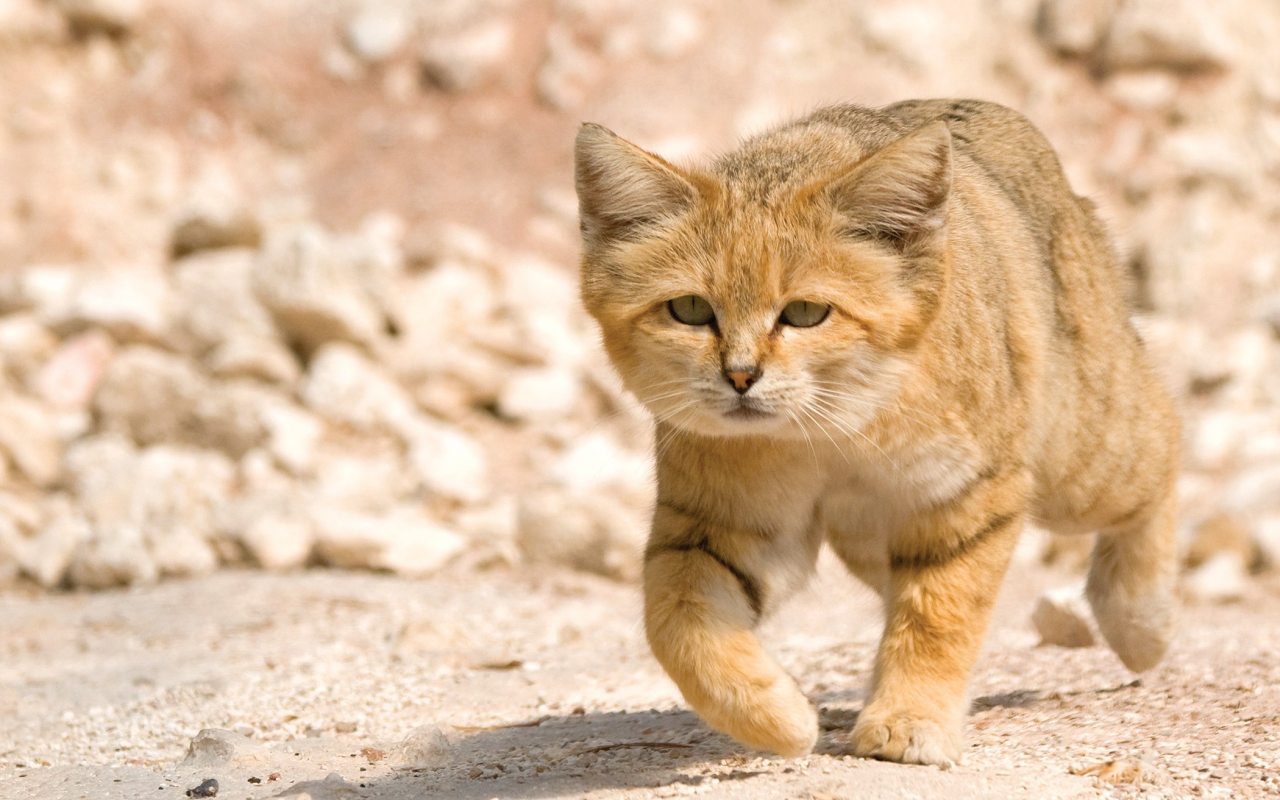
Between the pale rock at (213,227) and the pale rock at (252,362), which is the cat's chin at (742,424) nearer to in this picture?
the pale rock at (252,362)

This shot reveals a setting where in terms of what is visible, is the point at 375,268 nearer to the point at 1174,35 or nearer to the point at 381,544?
the point at 381,544

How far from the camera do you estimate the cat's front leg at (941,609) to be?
3711 millimetres

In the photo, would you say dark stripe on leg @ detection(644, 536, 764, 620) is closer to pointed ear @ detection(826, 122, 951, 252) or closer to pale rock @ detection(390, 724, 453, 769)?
pale rock @ detection(390, 724, 453, 769)

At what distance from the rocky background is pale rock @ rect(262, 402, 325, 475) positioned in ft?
0.08

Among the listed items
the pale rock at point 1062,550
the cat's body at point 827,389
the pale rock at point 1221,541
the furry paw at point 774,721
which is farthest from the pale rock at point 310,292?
the furry paw at point 774,721

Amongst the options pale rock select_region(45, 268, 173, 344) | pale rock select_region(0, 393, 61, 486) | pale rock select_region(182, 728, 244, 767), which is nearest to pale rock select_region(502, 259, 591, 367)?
pale rock select_region(45, 268, 173, 344)

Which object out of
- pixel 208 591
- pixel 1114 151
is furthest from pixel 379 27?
pixel 208 591

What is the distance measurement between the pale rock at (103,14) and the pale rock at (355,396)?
188 inches

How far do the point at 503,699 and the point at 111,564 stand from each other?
306 cm

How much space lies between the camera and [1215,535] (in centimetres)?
762

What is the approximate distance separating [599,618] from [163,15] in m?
8.33

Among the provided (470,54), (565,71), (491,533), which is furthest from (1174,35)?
(491,533)

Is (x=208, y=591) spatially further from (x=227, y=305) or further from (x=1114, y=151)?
(x=1114, y=151)

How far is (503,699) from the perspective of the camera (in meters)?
4.92
